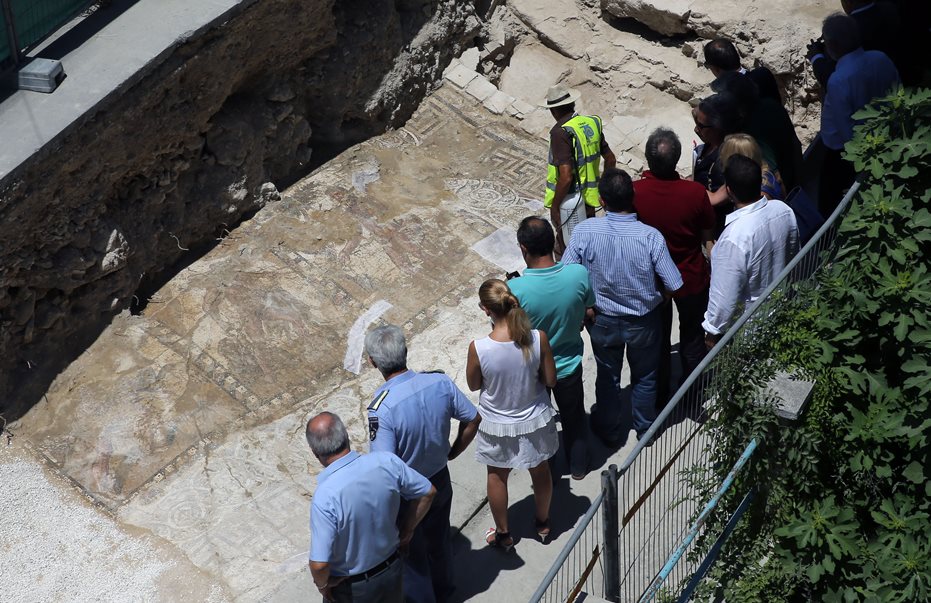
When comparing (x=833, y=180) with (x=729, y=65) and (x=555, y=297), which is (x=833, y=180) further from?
(x=555, y=297)

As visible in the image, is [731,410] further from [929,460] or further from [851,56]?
[851,56]

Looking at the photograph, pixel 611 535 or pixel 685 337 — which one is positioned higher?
pixel 611 535

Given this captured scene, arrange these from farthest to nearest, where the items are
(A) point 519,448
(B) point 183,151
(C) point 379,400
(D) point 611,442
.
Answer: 1. (B) point 183,151
2. (D) point 611,442
3. (A) point 519,448
4. (C) point 379,400

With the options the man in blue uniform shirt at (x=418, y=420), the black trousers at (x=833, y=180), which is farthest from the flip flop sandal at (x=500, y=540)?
the black trousers at (x=833, y=180)

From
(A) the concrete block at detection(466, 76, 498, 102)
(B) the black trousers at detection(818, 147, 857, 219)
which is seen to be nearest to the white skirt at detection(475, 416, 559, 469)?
(B) the black trousers at detection(818, 147, 857, 219)

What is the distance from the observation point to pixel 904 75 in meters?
8.02

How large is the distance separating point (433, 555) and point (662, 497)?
1.14 meters

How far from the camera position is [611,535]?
4.81m

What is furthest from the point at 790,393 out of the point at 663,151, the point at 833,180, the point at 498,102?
the point at 498,102

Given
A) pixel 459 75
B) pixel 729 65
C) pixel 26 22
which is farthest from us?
pixel 459 75

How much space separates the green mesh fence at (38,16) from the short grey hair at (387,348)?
3.87m

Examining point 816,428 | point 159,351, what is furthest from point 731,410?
point 159,351

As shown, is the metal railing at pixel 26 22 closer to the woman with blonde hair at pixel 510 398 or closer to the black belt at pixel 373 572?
the woman with blonde hair at pixel 510 398

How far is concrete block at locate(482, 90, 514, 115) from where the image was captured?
31.6 feet
